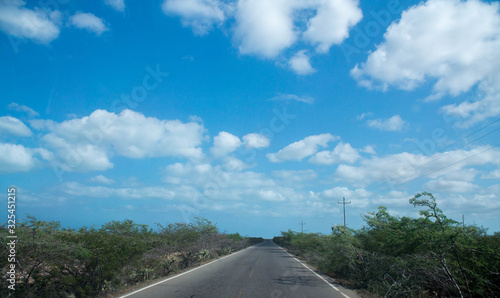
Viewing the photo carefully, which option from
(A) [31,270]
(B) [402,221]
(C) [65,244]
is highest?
(B) [402,221]

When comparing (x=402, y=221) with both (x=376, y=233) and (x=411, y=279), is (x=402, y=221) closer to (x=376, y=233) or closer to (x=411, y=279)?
(x=411, y=279)

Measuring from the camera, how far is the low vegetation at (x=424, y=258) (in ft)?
25.6

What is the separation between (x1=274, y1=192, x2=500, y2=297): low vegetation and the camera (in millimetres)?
7809

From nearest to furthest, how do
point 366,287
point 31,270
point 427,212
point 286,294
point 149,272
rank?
point 31,270, point 427,212, point 286,294, point 366,287, point 149,272

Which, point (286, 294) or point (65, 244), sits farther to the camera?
point (286, 294)

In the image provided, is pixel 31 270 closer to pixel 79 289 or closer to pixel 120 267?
pixel 79 289

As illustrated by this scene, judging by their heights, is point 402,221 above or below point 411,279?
above

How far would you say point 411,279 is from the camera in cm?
1062

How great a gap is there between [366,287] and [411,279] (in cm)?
289

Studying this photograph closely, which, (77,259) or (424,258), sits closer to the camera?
(424,258)

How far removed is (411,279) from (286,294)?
4608 millimetres

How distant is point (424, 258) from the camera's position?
28.6 feet

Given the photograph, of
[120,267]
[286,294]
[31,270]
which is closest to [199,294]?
[286,294]

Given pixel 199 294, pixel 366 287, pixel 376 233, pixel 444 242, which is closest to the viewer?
pixel 444 242
